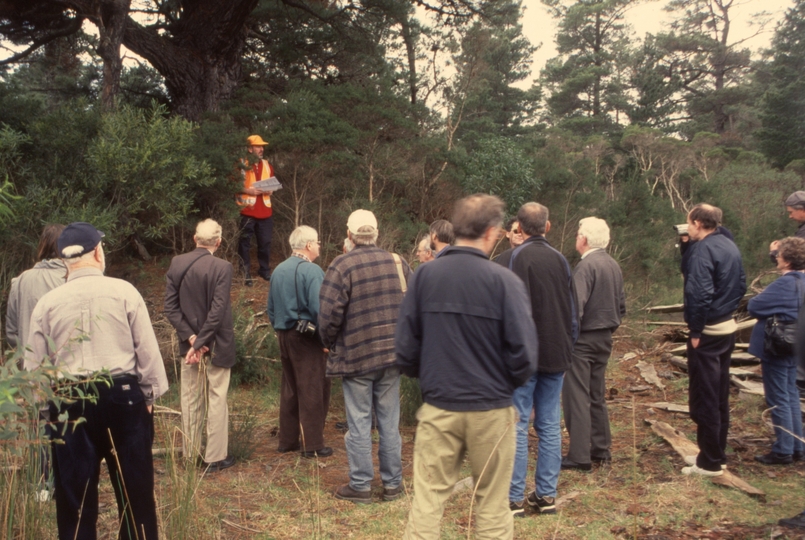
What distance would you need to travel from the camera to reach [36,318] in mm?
3461

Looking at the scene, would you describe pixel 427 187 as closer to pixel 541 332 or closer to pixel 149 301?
pixel 149 301

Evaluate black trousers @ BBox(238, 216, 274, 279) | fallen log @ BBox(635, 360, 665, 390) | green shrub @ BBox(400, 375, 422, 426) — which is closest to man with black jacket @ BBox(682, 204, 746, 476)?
green shrub @ BBox(400, 375, 422, 426)

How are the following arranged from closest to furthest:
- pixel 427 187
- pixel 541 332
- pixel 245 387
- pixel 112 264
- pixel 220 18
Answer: pixel 541 332 < pixel 245 387 < pixel 112 264 < pixel 220 18 < pixel 427 187

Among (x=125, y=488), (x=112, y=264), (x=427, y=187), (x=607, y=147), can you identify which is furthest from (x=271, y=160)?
(x=607, y=147)

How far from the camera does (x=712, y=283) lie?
5.21 meters

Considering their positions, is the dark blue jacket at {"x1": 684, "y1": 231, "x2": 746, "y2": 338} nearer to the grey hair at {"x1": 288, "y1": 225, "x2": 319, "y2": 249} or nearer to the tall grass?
the grey hair at {"x1": 288, "y1": 225, "x2": 319, "y2": 249}

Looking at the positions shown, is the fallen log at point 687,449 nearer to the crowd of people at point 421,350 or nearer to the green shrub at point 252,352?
the crowd of people at point 421,350

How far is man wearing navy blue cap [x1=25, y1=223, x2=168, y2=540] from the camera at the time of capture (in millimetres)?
3439

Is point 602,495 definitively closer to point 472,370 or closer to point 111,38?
point 472,370

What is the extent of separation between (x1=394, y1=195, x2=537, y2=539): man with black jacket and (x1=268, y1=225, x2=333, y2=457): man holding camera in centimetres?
264

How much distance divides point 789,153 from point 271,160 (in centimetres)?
2559

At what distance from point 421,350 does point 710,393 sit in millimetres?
2936

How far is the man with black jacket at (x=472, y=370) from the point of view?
329 cm

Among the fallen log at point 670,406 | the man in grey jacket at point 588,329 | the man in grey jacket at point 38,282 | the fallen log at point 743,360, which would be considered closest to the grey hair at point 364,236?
the man in grey jacket at point 588,329
